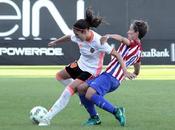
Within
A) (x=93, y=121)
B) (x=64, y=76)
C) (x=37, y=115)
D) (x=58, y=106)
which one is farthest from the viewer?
(x=64, y=76)

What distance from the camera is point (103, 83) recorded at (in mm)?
9492

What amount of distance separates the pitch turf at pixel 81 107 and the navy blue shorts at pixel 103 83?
508mm

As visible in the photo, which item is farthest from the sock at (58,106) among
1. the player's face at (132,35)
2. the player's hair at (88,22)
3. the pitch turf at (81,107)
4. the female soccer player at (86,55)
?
the player's face at (132,35)

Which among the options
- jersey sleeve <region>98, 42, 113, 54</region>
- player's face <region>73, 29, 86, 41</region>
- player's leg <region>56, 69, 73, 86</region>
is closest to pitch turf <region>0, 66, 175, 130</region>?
player's leg <region>56, 69, 73, 86</region>

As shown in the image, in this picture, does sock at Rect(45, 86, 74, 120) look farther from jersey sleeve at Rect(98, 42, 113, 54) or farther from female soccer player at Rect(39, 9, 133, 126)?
jersey sleeve at Rect(98, 42, 113, 54)

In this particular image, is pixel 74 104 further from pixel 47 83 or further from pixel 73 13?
pixel 73 13

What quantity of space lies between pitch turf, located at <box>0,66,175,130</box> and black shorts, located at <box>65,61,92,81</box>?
65 centimetres

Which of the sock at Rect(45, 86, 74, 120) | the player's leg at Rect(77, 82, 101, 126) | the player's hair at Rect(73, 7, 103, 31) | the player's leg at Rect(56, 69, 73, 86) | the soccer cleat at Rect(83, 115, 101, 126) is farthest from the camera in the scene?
the player's leg at Rect(56, 69, 73, 86)

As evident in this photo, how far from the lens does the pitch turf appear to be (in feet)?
31.4

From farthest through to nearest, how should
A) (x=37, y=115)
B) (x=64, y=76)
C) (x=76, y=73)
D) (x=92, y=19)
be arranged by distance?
(x=64, y=76), (x=76, y=73), (x=37, y=115), (x=92, y=19)

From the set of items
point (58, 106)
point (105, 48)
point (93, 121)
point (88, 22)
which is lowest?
point (93, 121)

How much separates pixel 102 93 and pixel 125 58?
2.09ft

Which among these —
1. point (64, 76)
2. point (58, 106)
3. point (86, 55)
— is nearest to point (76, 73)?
point (86, 55)

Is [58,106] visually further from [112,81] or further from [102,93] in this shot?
[112,81]
